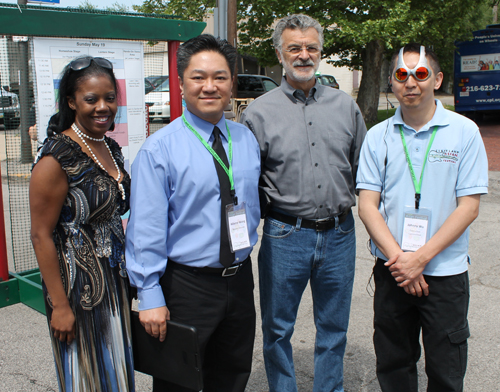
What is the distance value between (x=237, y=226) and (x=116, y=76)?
2074mm

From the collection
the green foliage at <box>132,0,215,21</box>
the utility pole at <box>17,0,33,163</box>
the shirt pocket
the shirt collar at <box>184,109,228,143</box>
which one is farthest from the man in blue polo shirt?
the green foliage at <box>132,0,215,21</box>

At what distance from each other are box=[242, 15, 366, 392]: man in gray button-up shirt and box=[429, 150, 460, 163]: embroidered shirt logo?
0.50 meters

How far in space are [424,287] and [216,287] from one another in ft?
3.14

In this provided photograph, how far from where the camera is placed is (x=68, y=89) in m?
2.18

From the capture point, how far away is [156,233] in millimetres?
2051

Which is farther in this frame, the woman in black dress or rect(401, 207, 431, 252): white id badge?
rect(401, 207, 431, 252): white id badge

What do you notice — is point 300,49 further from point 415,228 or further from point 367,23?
point 367,23

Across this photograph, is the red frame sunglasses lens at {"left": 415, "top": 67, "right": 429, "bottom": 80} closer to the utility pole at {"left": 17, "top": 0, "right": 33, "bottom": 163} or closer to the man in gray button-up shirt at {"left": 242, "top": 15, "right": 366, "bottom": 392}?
the man in gray button-up shirt at {"left": 242, "top": 15, "right": 366, "bottom": 392}

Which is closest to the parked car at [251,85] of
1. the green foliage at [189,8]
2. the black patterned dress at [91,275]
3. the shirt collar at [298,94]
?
the green foliage at [189,8]

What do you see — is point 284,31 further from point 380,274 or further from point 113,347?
point 113,347

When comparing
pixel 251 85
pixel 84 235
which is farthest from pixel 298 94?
pixel 251 85

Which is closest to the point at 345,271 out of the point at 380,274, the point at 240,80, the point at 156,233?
the point at 380,274

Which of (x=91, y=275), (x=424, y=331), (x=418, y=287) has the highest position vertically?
(x=91, y=275)

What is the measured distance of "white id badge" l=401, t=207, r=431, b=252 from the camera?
7.48 ft
